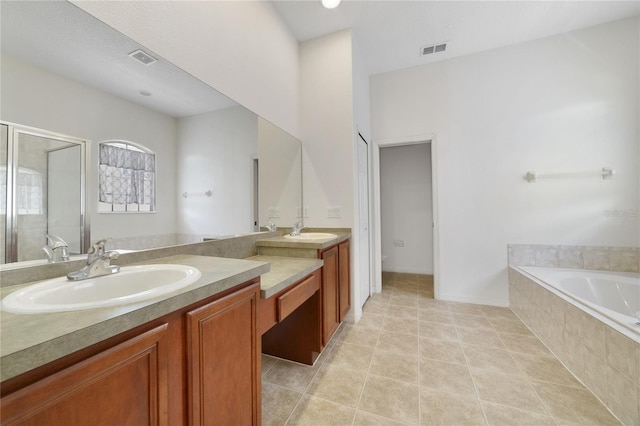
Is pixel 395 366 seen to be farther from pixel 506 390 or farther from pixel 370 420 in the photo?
pixel 506 390

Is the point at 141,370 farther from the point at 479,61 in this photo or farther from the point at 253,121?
the point at 479,61

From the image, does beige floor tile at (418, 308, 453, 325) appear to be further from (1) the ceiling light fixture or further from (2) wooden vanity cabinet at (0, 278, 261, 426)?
(1) the ceiling light fixture

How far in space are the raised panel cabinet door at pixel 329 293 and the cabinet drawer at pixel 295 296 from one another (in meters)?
0.14

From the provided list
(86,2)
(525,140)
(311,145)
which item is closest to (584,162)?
(525,140)

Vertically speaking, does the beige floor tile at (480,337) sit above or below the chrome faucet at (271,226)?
below

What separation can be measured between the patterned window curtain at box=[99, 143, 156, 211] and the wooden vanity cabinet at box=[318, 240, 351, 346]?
1.08 metres

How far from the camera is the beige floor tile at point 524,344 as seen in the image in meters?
1.84

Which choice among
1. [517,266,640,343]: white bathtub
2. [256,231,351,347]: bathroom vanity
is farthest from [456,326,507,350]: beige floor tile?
[256,231,351,347]: bathroom vanity

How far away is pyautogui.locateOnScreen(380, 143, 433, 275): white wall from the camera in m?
3.90

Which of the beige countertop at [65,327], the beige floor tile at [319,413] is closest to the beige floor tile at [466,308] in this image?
the beige floor tile at [319,413]

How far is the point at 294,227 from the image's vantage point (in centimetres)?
234

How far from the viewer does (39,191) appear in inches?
31.8

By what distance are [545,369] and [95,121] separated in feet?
9.65

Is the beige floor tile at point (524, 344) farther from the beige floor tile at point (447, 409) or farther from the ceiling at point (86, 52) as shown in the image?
the ceiling at point (86, 52)
